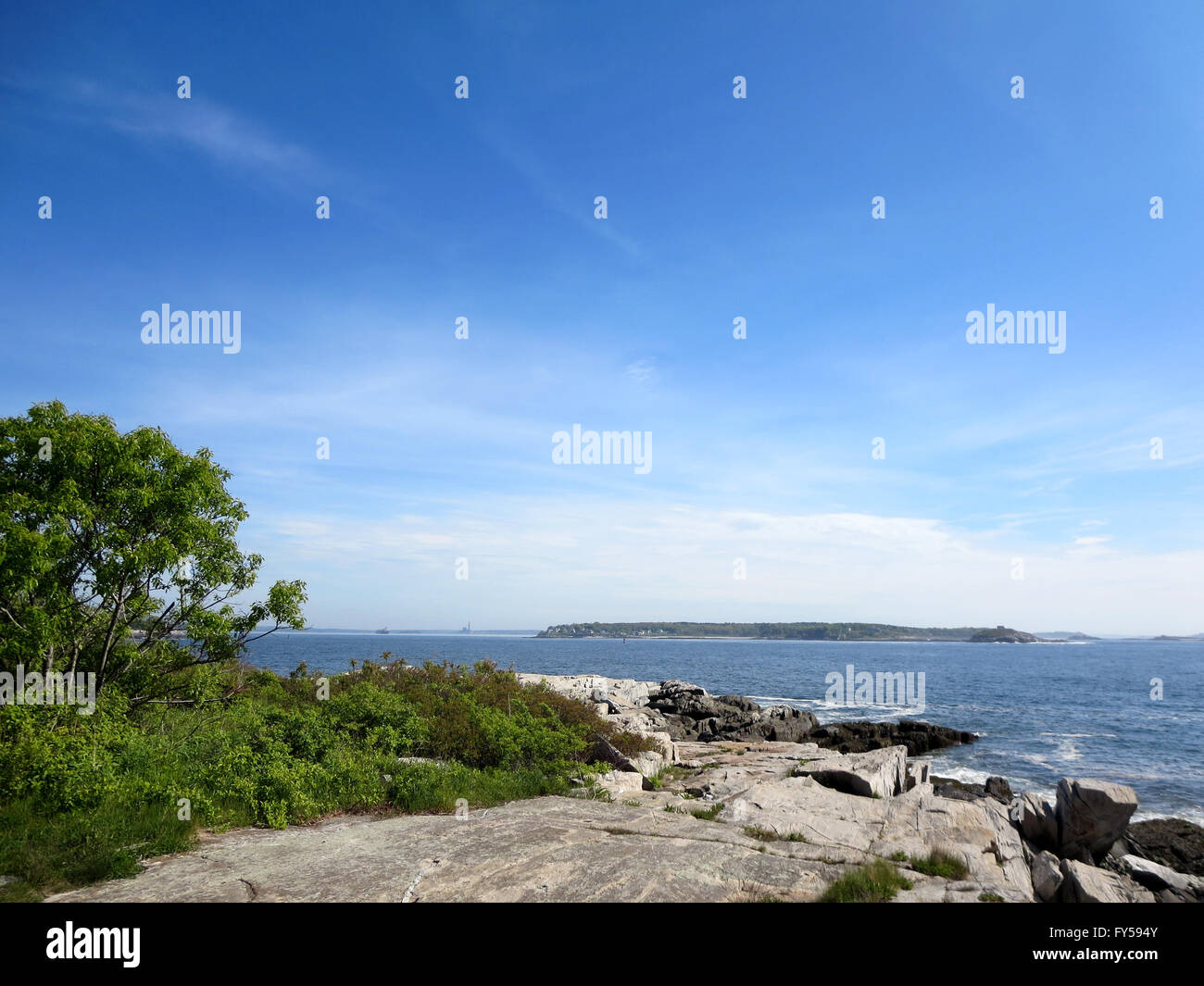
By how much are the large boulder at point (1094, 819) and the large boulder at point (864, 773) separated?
387 cm

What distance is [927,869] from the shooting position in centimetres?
Result: 993

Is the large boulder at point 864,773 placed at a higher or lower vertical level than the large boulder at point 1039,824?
higher

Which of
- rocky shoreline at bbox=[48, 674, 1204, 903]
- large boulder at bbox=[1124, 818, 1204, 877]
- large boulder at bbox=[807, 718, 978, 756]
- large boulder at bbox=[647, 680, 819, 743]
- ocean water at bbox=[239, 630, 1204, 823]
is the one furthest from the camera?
large boulder at bbox=[807, 718, 978, 756]

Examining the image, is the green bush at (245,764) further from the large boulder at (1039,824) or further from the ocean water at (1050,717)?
the large boulder at (1039,824)

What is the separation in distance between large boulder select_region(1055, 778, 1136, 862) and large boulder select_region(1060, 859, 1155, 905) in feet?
10.5

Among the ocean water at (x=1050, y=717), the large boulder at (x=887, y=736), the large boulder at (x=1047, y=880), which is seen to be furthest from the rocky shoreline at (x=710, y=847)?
the large boulder at (x=887, y=736)

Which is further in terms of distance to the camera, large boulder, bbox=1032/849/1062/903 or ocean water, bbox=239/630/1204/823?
ocean water, bbox=239/630/1204/823

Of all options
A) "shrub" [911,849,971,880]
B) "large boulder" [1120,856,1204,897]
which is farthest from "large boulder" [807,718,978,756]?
"shrub" [911,849,971,880]

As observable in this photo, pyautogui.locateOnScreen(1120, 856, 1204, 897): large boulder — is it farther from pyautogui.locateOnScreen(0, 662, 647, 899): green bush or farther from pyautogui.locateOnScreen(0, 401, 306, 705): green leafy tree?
pyautogui.locateOnScreen(0, 401, 306, 705): green leafy tree

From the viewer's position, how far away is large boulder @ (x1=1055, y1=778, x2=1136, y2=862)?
1630 cm

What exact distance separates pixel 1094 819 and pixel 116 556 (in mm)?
22559

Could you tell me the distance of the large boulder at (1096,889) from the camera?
11.6 meters
